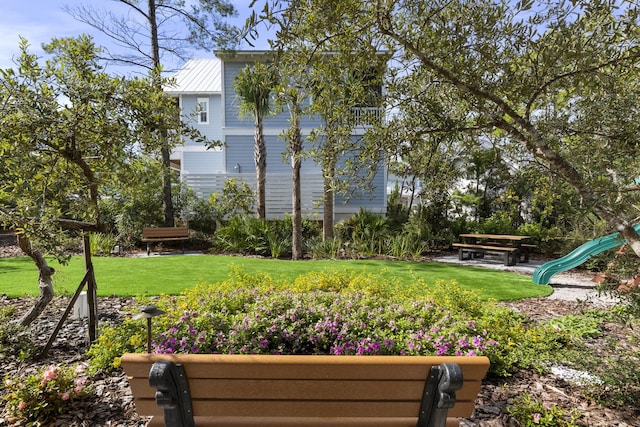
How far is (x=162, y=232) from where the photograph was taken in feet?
43.5

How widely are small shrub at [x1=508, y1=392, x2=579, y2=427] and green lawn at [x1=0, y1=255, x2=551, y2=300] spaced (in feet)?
9.87

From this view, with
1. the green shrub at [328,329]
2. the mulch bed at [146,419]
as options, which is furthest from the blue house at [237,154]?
the mulch bed at [146,419]

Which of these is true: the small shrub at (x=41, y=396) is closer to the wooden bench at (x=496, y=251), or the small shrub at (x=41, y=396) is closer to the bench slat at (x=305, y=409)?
the bench slat at (x=305, y=409)

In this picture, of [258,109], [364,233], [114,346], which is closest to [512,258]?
[364,233]

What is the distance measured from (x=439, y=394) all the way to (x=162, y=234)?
41.8ft

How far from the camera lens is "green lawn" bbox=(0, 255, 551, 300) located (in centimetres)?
704

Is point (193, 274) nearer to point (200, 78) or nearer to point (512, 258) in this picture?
point (512, 258)

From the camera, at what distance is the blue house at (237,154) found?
54.2 ft

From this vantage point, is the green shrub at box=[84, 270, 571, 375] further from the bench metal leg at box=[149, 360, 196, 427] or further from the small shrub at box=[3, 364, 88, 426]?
the bench metal leg at box=[149, 360, 196, 427]

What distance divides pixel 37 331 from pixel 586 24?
19.6 ft

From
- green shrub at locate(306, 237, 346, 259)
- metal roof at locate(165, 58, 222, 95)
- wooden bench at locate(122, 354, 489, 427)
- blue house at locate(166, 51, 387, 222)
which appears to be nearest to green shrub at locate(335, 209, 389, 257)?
green shrub at locate(306, 237, 346, 259)

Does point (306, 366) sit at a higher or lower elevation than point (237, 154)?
lower

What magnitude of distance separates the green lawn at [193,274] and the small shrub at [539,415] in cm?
301

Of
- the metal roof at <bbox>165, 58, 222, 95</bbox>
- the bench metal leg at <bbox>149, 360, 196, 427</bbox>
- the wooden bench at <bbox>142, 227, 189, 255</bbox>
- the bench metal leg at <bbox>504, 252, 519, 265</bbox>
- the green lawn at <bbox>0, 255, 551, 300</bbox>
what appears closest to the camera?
the bench metal leg at <bbox>149, 360, 196, 427</bbox>
